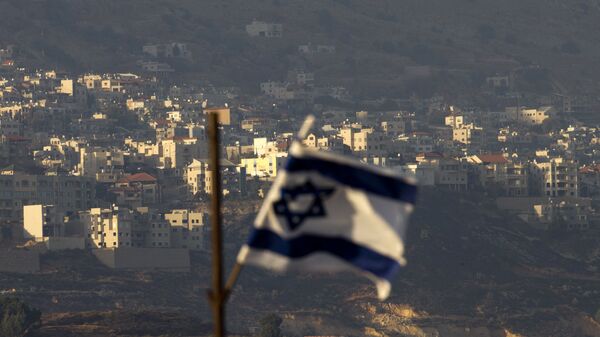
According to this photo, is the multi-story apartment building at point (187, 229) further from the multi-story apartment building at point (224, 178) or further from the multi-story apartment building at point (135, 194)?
the multi-story apartment building at point (135, 194)

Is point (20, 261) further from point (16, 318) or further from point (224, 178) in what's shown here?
point (224, 178)

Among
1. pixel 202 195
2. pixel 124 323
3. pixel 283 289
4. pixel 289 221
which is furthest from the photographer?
pixel 202 195

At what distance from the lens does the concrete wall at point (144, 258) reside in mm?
166750

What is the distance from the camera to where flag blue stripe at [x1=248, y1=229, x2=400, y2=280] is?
69.5 feet

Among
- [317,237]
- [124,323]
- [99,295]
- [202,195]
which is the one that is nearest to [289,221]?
[317,237]

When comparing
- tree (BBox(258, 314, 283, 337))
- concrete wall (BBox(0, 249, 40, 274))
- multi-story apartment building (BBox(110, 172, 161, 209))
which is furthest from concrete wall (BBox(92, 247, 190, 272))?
multi-story apartment building (BBox(110, 172, 161, 209))

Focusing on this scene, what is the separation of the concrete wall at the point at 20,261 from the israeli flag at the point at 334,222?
464 feet

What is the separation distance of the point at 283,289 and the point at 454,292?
13.0 meters

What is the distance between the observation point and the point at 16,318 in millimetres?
141250

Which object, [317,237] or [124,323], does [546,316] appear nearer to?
[124,323]

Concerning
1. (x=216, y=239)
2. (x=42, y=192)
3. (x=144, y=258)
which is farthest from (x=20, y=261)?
(x=216, y=239)

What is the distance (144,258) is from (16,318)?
26.8 metres

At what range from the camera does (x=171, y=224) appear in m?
176

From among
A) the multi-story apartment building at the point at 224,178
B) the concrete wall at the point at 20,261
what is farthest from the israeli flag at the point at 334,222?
the multi-story apartment building at the point at 224,178
